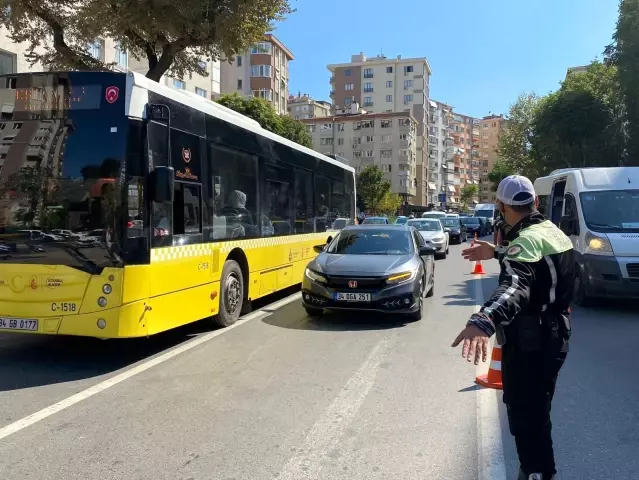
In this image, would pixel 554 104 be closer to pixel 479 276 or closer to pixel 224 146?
pixel 479 276

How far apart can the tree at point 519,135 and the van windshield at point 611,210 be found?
50.9 m

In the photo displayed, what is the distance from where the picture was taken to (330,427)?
4.39 meters

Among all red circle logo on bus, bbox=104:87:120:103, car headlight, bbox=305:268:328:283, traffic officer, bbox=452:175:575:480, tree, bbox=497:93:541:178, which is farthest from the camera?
tree, bbox=497:93:541:178

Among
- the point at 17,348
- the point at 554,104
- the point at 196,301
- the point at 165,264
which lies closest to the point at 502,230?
the point at 165,264

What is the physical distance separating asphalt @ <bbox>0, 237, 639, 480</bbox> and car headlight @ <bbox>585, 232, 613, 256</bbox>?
2.02 meters

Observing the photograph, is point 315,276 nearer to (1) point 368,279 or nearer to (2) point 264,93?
(1) point 368,279

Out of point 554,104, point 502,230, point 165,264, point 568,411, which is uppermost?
point 554,104

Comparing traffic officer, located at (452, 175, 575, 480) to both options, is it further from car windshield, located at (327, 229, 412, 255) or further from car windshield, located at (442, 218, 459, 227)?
car windshield, located at (442, 218, 459, 227)

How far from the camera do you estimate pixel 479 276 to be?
1529cm

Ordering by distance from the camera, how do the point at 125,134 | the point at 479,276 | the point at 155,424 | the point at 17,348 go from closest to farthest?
1. the point at 155,424
2. the point at 125,134
3. the point at 17,348
4. the point at 479,276

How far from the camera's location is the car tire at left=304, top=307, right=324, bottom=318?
29.3ft

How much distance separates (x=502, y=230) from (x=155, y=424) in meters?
2.99

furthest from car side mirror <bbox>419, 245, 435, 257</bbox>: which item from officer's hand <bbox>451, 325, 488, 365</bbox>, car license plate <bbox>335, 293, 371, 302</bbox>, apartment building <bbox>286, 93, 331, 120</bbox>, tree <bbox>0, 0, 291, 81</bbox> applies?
apartment building <bbox>286, 93, 331, 120</bbox>

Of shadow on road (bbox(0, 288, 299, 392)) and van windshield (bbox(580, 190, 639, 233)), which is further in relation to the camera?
van windshield (bbox(580, 190, 639, 233))
